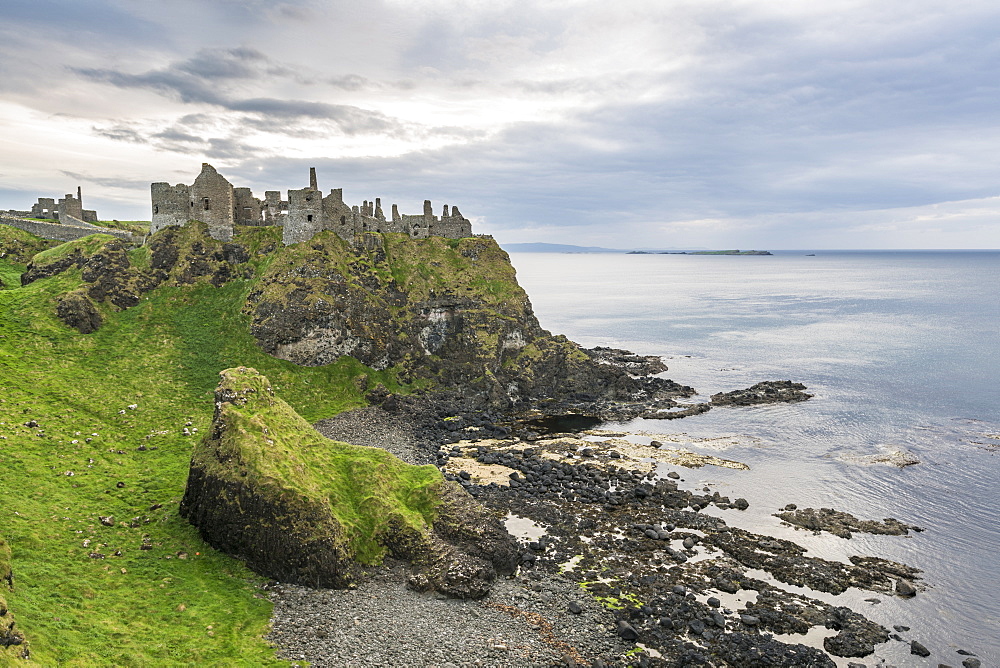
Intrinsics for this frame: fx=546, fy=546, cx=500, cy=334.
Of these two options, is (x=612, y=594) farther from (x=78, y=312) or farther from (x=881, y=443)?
(x=78, y=312)

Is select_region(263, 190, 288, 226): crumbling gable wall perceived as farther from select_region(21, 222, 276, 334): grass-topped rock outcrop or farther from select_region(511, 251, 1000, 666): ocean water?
select_region(511, 251, 1000, 666): ocean water

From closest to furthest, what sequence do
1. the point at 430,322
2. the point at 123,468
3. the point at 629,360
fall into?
the point at 123,468 → the point at 430,322 → the point at 629,360

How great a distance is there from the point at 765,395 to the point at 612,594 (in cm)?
5982

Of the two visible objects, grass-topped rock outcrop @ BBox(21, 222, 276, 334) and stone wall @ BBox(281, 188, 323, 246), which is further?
stone wall @ BBox(281, 188, 323, 246)

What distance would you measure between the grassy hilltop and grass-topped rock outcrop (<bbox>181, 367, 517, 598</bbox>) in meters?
2.41

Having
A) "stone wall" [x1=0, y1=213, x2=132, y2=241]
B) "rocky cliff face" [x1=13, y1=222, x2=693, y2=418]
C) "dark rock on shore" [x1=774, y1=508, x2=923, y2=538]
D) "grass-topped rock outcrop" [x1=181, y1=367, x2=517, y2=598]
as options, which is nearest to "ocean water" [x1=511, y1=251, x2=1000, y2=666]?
"dark rock on shore" [x1=774, y1=508, x2=923, y2=538]

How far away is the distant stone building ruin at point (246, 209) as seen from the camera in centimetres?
7575

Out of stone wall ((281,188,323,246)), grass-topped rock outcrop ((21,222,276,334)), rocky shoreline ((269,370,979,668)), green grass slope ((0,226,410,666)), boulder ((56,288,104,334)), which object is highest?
stone wall ((281,188,323,246))

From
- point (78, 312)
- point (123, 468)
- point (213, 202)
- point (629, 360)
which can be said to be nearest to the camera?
point (123, 468)

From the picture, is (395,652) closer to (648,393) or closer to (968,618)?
(968,618)

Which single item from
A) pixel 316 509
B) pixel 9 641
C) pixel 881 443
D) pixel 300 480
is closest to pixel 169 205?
pixel 300 480

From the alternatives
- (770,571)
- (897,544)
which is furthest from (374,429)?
(897,544)

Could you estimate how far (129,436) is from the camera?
44781 mm

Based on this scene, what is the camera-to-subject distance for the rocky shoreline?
91.5 ft
